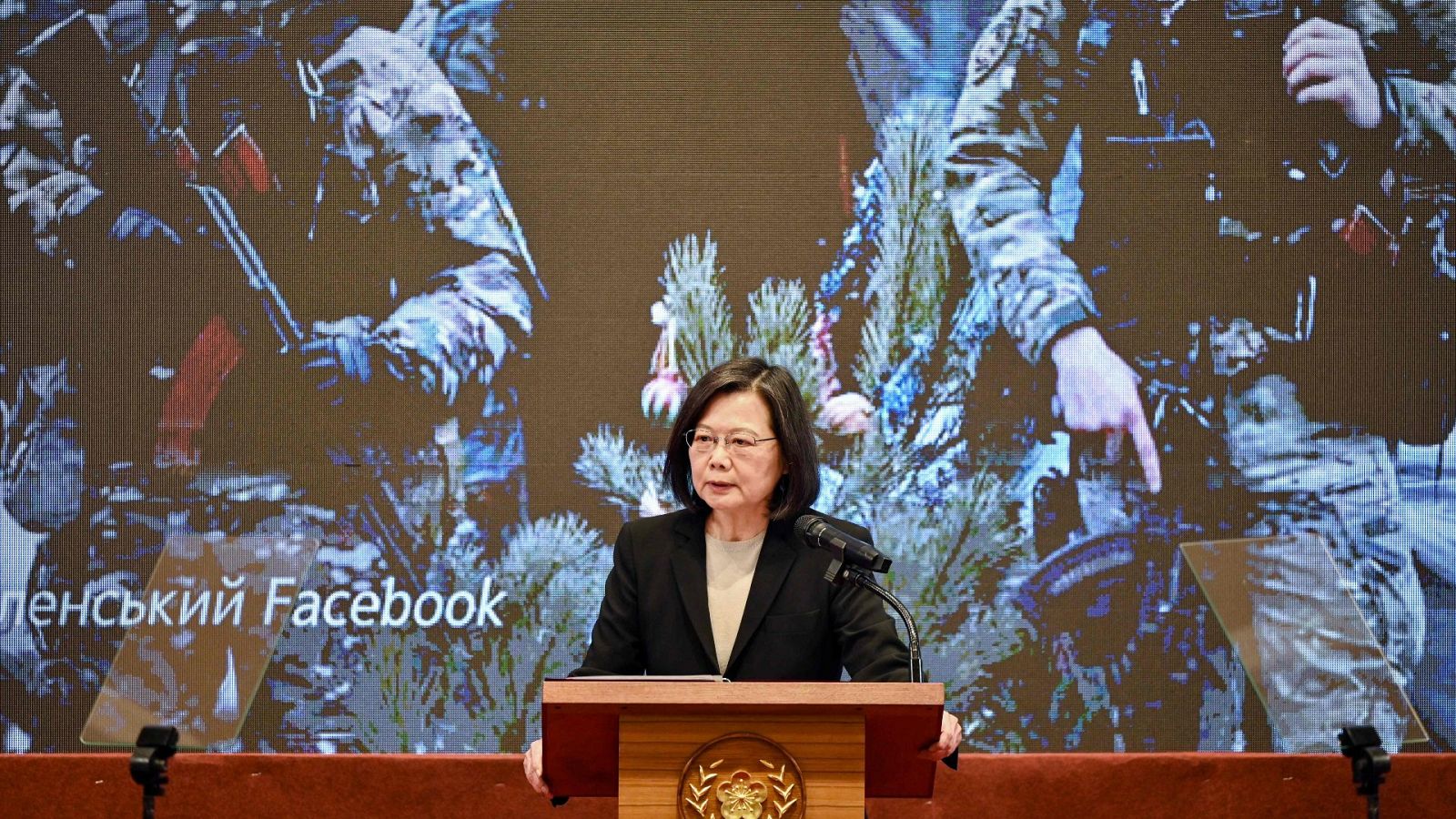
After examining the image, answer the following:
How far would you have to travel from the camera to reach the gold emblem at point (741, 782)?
2070 millimetres

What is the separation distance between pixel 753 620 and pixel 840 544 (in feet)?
1.14

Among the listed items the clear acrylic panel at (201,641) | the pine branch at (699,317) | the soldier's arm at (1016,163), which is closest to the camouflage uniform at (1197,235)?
the soldier's arm at (1016,163)

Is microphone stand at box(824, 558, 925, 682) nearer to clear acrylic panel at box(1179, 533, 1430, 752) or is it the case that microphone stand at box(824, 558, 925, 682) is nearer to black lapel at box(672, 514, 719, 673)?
black lapel at box(672, 514, 719, 673)

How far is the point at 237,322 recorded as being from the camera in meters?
4.07

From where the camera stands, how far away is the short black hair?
109 inches

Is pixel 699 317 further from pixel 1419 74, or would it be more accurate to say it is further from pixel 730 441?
pixel 1419 74

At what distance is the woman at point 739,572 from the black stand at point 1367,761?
1.07 m

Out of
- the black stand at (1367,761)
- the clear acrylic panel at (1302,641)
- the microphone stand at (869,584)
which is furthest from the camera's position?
the clear acrylic panel at (1302,641)

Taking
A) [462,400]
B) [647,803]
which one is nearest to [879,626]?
[647,803]

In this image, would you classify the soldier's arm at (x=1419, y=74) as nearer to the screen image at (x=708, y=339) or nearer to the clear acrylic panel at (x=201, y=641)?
the screen image at (x=708, y=339)

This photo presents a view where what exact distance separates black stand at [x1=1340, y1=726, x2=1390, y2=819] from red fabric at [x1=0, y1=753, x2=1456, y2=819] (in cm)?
88

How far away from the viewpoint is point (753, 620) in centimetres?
264

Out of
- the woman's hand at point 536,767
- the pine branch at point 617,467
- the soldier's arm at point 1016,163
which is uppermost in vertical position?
the soldier's arm at point 1016,163

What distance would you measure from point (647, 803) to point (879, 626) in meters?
0.70
